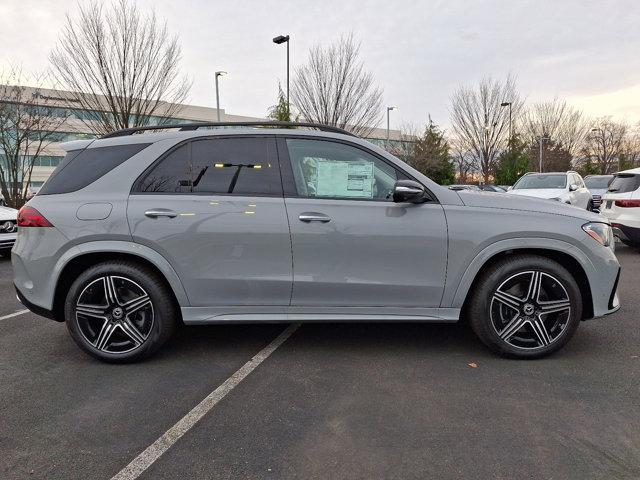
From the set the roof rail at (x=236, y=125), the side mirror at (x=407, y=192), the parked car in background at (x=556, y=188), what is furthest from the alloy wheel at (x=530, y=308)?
the parked car in background at (x=556, y=188)

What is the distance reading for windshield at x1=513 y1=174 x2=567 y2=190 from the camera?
454 inches

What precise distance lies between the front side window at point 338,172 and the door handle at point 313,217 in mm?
163

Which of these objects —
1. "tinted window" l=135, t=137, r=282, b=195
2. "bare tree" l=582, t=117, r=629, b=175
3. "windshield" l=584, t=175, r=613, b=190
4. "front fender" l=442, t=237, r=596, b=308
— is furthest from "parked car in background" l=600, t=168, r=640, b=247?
"bare tree" l=582, t=117, r=629, b=175

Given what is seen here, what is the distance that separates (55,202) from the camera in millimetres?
3400

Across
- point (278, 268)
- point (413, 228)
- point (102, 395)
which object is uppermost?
point (413, 228)

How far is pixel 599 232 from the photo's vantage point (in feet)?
11.0

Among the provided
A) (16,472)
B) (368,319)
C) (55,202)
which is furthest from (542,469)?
(55,202)

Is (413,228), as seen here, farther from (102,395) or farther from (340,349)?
(102,395)

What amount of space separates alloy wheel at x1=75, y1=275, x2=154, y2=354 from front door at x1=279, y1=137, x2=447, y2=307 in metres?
1.19

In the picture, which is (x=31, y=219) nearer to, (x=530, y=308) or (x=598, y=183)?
(x=530, y=308)

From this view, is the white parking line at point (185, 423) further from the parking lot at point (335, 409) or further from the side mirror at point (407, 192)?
the side mirror at point (407, 192)

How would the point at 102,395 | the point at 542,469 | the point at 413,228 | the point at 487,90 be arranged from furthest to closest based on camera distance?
1. the point at 487,90
2. the point at 413,228
3. the point at 102,395
4. the point at 542,469

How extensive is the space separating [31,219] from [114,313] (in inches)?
37.9

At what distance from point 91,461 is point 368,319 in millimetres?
1978
